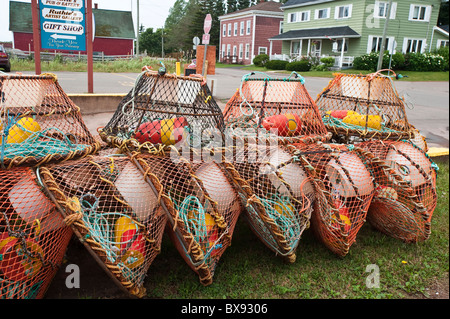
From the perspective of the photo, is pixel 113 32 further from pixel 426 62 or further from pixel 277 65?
pixel 426 62

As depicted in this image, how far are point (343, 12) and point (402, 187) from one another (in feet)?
89.9

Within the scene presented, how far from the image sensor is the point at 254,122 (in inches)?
117

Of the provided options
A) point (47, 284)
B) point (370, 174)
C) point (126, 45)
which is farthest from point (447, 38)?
point (47, 284)

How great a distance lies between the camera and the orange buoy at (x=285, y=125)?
117 inches

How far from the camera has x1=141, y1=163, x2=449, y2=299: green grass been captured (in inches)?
94.3

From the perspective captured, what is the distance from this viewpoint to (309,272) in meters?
2.62

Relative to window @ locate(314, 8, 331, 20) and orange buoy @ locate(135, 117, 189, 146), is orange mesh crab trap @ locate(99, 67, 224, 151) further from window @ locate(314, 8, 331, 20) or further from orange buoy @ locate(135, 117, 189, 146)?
window @ locate(314, 8, 331, 20)

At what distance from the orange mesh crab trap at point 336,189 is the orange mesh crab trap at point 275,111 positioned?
0.19m

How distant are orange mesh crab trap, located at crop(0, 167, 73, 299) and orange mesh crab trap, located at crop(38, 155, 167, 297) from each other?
0.37ft

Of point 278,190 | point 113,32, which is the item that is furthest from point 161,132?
point 113,32

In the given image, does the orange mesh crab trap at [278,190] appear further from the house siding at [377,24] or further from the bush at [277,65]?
the bush at [277,65]

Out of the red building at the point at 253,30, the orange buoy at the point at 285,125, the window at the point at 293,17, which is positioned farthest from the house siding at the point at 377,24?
the orange buoy at the point at 285,125

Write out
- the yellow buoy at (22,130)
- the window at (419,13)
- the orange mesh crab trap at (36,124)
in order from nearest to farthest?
the orange mesh crab trap at (36,124)
the yellow buoy at (22,130)
the window at (419,13)

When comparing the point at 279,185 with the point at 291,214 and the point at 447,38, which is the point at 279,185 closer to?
the point at 291,214
